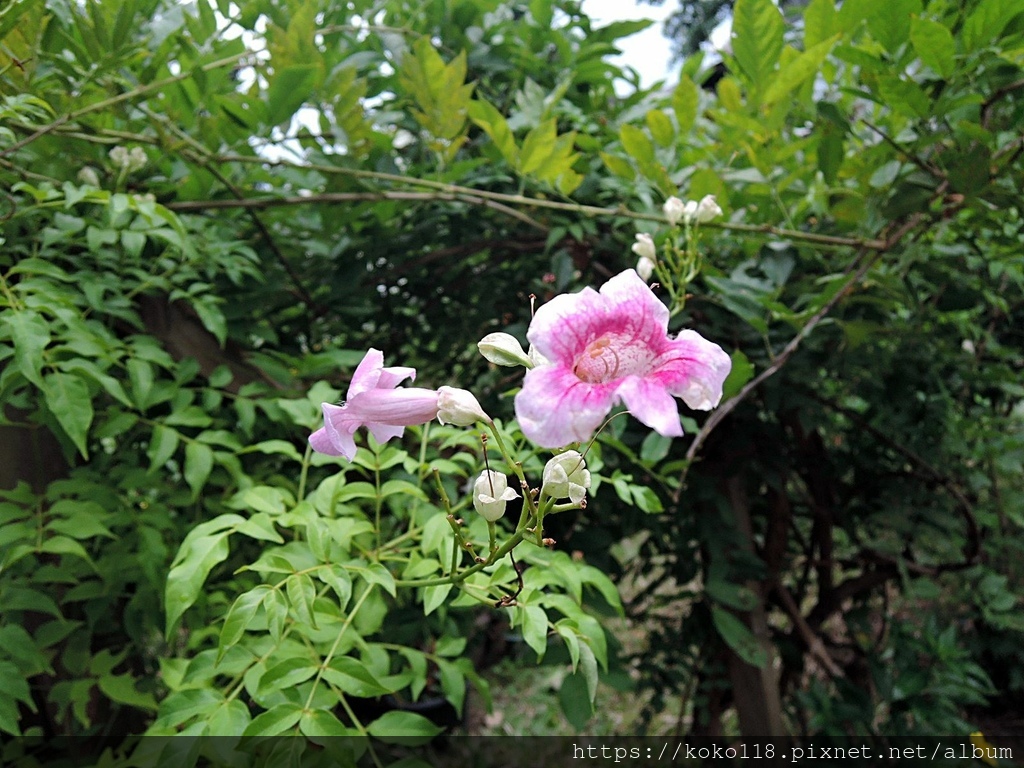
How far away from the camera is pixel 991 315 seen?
1.67 m

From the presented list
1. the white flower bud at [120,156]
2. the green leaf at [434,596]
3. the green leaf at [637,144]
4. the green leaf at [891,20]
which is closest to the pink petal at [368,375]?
the green leaf at [434,596]

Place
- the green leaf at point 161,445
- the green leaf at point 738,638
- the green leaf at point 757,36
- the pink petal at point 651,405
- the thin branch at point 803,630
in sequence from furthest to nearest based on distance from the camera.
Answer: the thin branch at point 803,630
the green leaf at point 738,638
the green leaf at point 757,36
the green leaf at point 161,445
the pink petal at point 651,405

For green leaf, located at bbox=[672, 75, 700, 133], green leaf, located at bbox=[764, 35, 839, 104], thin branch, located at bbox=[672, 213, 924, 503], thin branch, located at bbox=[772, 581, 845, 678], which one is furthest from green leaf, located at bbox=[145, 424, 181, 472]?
thin branch, located at bbox=[772, 581, 845, 678]

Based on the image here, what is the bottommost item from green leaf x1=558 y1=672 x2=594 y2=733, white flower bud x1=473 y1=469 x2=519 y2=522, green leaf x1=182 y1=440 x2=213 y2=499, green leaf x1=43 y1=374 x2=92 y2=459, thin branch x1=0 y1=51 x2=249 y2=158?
green leaf x1=558 y1=672 x2=594 y2=733

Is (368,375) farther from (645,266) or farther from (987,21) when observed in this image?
(987,21)

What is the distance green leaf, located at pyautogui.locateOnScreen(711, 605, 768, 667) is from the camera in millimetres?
1337

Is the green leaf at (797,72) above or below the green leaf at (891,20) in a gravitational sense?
below

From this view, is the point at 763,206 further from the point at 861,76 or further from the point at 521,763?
the point at 521,763

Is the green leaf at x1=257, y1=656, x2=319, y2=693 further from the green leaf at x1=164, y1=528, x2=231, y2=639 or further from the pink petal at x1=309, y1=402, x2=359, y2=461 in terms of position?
the pink petal at x1=309, y1=402, x2=359, y2=461

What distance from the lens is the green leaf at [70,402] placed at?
0.79 meters

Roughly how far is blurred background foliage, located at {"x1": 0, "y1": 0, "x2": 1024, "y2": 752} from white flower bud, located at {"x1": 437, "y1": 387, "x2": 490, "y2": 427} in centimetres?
35

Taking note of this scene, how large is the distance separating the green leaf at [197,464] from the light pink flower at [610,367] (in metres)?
0.65

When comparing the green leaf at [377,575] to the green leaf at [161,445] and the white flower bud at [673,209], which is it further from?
the white flower bud at [673,209]

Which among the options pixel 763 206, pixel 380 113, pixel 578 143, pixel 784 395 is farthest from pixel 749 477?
pixel 380 113
